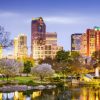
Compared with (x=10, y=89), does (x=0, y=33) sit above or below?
above

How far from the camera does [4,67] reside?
72.0 metres

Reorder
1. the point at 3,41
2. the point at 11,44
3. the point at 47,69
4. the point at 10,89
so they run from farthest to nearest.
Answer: the point at 47,69
the point at 10,89
the point at 3,41
the point at 11,44

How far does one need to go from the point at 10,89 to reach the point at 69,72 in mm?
43907

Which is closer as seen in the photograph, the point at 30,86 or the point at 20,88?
the point at 20,88

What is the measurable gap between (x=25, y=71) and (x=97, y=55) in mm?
42135

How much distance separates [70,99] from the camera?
41.9 m

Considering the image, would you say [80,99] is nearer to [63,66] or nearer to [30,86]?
[30,86]

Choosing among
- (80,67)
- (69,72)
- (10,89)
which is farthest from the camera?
(80,67)

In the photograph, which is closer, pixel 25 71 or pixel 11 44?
pixel 11 44

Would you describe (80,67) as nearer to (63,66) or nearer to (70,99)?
(63,66)

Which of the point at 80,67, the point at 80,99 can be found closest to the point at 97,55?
the point at 80,67

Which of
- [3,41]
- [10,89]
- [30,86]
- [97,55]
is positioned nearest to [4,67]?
[30,86]

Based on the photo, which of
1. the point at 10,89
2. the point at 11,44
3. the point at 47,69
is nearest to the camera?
the point at 11,44

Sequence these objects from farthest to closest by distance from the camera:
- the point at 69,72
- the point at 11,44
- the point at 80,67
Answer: the point at 80,67
the point at 69,72
the point at 11,44
